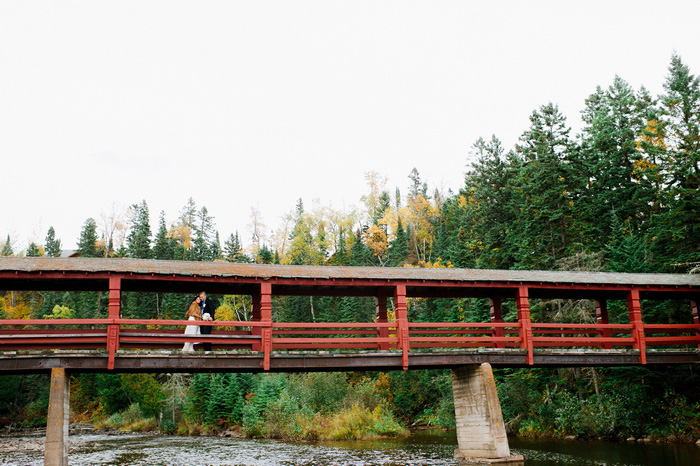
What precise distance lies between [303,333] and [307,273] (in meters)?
1.94

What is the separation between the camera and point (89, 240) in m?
66.6

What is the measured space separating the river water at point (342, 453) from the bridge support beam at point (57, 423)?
6934 mm

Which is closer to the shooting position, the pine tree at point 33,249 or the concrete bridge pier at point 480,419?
the concrete bridge pier at point 480,419

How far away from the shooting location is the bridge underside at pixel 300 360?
1402 cm

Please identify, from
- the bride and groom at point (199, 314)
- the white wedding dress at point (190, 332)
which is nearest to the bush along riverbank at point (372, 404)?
the bride and groom at point (199, 314)

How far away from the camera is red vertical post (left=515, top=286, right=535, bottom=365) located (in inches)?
681

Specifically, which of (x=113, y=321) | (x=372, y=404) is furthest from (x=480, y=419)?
(x=372, y=404)

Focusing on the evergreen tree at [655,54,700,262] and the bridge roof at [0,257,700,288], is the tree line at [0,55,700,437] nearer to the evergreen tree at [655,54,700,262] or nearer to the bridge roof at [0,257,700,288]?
the evergreen tree at [655,54,700,262]

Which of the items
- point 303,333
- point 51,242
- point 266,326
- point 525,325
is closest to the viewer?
point 266,326

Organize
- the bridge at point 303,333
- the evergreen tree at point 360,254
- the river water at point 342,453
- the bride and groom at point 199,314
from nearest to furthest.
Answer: the bridge at point 303,333
the bride and groom at point 199,314
the river water at point 342,453
the evergreen tree at point 360,254

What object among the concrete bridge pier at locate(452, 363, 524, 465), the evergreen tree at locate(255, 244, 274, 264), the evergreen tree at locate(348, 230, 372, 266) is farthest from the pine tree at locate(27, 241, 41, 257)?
the concrete bridge pier at locate(452, 363, 524, 465)

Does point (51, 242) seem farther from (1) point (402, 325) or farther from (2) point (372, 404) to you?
(1) point (402, 325)

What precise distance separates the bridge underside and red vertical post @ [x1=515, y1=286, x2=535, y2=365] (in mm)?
195

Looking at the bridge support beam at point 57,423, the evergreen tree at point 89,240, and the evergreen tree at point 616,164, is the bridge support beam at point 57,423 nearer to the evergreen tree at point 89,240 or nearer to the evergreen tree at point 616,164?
the evergreen tree at point 616,164
